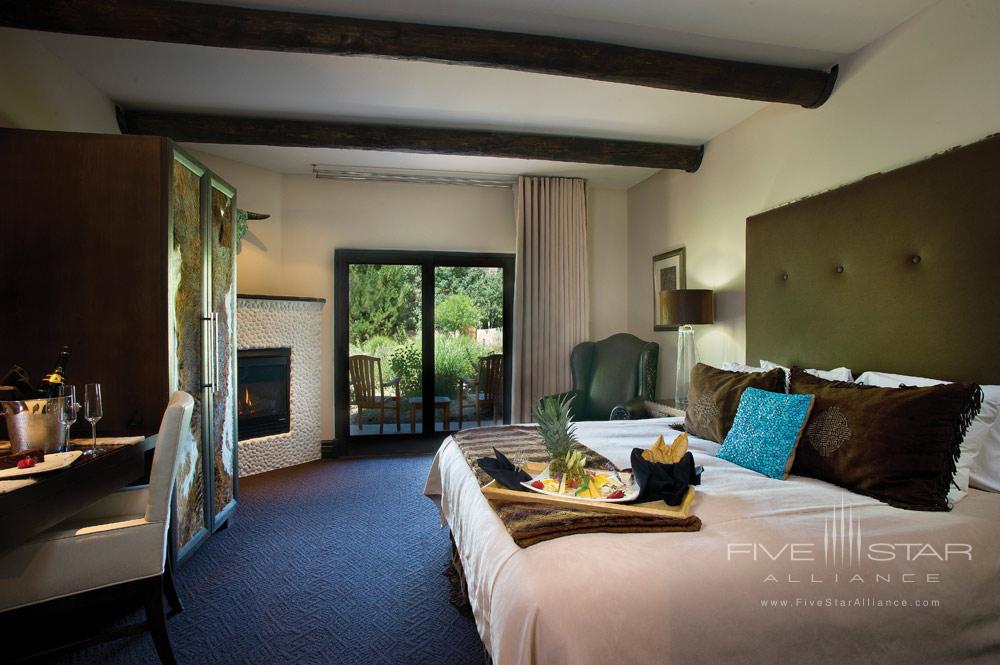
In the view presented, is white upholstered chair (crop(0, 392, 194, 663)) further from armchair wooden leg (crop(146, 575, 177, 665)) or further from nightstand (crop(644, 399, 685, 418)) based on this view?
nightstand (crop(644, 399, 685, 418))

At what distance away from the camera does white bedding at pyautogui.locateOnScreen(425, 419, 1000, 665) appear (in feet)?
3.65

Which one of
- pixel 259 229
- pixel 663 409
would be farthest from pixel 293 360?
pixel 663 409

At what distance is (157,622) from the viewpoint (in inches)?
67.3

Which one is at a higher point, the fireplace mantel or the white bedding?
the fireplace mantel

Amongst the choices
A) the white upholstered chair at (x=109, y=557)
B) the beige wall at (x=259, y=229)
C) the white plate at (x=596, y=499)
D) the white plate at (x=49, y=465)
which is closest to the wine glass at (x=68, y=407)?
the white plate at (x=49, y=465)

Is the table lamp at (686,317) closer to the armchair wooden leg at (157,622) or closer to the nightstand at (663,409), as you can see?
the nightstand at (663,409)

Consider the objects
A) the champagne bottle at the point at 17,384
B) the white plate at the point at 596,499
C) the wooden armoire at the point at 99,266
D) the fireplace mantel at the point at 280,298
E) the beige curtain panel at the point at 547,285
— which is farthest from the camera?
the beige curtain panel at the point at 547,285

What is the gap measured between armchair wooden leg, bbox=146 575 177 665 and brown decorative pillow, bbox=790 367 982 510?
244cm

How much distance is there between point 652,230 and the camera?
4.62m

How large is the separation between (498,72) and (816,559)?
2719 mm

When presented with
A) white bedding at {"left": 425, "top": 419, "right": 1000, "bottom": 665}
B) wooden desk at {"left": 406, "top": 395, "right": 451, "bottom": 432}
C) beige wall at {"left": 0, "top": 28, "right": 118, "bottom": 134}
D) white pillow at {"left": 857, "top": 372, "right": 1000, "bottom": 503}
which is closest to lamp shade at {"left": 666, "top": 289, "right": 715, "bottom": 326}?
white pillow at {"left": 857, "top": 372, "right": 1000, "bottom": 503}

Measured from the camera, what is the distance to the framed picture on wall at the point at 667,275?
13.5ft

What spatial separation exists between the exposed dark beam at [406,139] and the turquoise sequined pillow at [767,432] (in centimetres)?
240

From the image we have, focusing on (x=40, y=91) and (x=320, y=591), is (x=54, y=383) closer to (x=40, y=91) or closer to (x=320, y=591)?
(x=320, y=591)
